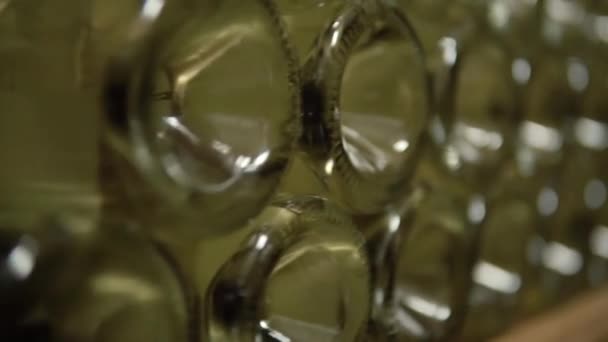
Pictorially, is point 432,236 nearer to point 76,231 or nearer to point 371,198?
point 371,198

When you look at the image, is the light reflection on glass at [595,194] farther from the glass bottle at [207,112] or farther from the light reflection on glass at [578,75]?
the glass bottle at [207,112]

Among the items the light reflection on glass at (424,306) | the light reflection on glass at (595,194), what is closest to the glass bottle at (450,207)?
the light reflection on glass at (424,306)

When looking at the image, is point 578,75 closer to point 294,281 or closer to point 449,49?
point 449,49

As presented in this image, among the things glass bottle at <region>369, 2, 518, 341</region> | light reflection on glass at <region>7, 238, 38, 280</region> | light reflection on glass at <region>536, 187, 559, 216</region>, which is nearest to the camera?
light reflection on glass at <region>7, 238, 38, 280</region>

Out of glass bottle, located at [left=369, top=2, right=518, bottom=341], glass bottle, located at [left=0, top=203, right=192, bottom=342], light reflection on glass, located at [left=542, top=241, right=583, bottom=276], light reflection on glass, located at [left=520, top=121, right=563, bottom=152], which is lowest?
A: light reflection on glass, located at [left=542, top=241, right=583, bottom=276]

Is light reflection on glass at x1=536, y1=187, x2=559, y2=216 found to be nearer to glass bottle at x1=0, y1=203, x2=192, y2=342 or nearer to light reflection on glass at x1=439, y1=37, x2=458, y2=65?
light reflection on glass at x1=439, y1=37, x2=458, y2=65

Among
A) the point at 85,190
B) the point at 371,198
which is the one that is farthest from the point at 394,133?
the point at 85,190

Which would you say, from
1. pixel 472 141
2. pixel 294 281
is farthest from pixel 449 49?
pixel 294 281

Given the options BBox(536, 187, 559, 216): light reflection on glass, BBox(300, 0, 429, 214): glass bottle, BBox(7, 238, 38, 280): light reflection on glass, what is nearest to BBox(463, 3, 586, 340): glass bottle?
BBox(536, 187, 559, 216): light reflection on glass
